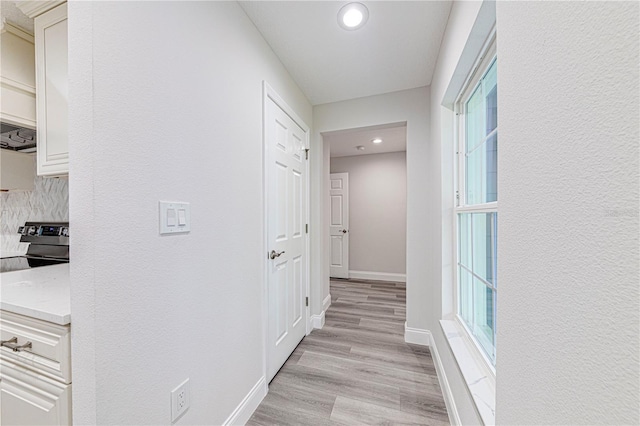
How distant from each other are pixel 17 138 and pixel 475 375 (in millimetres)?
2930

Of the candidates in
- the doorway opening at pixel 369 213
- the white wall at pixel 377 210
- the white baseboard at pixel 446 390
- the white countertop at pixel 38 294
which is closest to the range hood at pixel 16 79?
the white countertop at pixel 38 294

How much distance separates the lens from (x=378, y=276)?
15.1 feet

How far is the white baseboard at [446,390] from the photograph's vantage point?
1.32 metres

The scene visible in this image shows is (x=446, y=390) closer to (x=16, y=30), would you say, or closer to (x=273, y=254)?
(x=273, y=254)

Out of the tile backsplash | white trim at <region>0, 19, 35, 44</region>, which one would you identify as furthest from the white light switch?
the tile backsplash

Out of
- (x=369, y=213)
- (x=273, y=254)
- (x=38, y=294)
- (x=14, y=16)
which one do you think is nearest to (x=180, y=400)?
(x=38, y=294)

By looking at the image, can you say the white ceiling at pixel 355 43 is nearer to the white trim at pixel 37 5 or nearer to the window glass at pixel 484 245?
the white trim at pixel 37 5

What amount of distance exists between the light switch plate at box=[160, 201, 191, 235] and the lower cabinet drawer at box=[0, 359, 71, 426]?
0.56 m

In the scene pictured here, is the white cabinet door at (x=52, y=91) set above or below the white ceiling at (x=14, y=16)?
below

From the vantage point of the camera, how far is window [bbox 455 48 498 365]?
113 centimetres

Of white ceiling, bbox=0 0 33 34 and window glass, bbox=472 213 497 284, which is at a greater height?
white ceiling, bbox=0 0 33 34

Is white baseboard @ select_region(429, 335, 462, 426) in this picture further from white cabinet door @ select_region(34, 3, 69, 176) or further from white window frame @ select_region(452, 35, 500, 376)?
white cabinet door @ select_region(34, 3, 69, 176)

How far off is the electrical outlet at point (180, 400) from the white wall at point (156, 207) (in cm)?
3

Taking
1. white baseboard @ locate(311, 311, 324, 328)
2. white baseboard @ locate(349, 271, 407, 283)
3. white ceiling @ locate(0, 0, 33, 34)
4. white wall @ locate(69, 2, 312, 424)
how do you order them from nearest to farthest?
white wall @ locate(69, 2, 312, 424) < white ceiling @ locate(0, 0, 33, 34) < white baseboard @ locate(311, 311, 324, 328) < white baseboard @ locate(349, 271, 407, 283)
